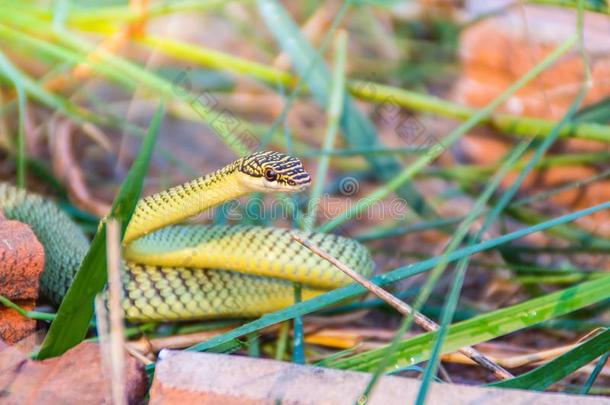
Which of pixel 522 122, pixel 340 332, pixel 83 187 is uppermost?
pixel 522 122

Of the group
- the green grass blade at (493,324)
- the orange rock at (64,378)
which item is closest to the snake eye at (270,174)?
the green grass blade at (493,324)

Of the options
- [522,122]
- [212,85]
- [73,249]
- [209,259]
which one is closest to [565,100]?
[522,122]

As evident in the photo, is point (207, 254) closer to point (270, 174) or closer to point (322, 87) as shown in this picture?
point (270, 174)

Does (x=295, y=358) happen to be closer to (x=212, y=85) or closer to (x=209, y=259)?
(x=209, y=259)

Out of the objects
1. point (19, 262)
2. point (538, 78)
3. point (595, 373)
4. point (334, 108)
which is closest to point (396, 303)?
point (595, 373)

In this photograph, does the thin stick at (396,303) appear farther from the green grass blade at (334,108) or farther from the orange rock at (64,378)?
the green grass blade at (334,108)

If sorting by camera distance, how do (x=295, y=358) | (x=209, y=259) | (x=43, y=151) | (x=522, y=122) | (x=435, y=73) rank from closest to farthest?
(x=295, y=358), (x=209, y=259), (x=522, y=122), (x=43, y=151), (x=435, y=73)
